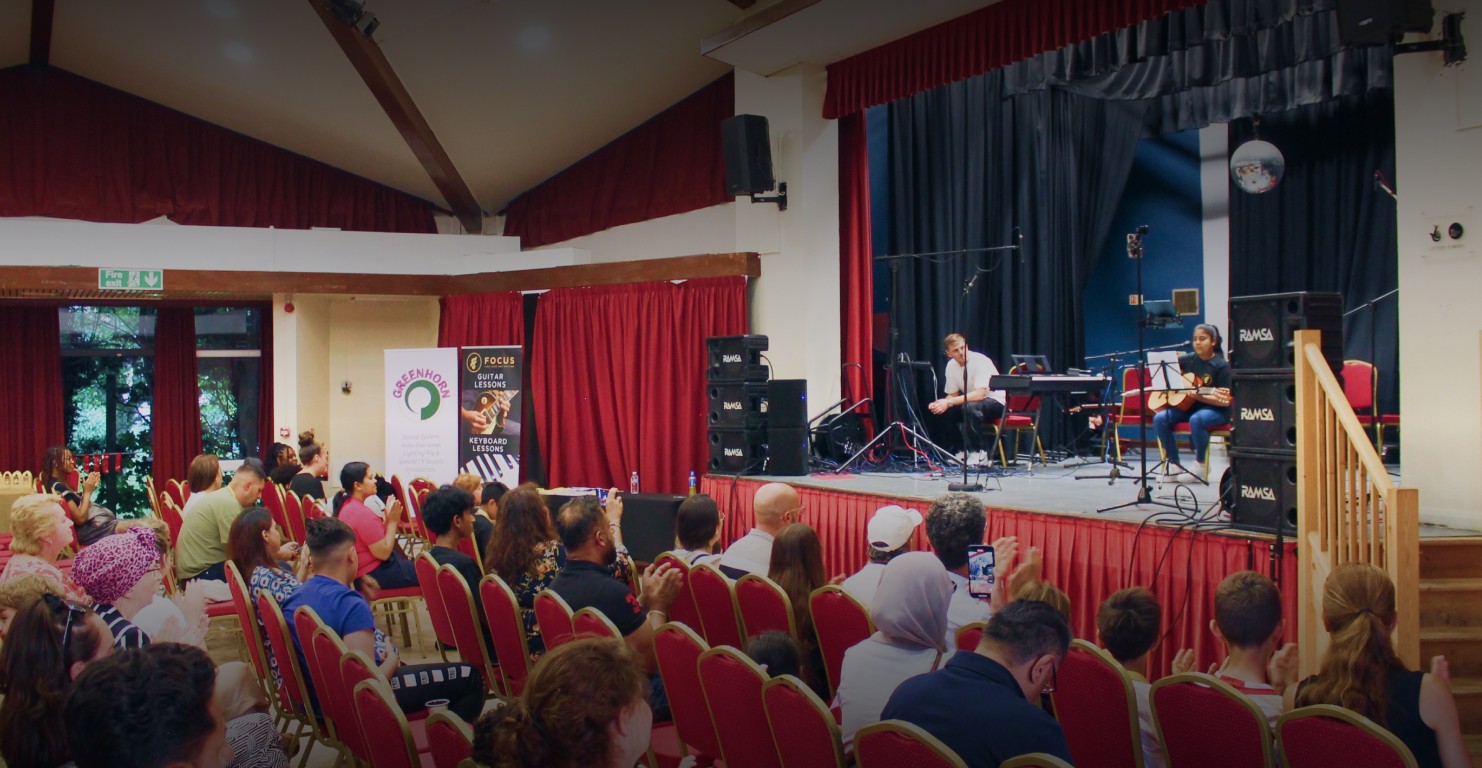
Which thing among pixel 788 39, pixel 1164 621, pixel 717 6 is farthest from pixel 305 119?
pixel 1164 621

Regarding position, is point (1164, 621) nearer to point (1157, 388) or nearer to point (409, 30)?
point (1157, 388)

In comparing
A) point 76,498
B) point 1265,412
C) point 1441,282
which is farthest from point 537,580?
point 76,498

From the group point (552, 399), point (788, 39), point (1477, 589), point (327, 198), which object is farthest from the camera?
point (327, 198)

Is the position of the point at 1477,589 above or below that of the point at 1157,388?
below

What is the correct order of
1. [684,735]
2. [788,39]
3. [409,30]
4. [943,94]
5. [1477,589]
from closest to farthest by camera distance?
[684,735]
[1477,589]
[788,39]
[409,30]
[943,94]

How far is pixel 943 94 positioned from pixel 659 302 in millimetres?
3168

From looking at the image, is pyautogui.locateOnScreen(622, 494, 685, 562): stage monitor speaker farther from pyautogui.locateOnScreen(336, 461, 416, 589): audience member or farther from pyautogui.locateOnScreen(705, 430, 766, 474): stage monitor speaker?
pyautogui.locateOnScreen(336, 461, 416, 589): audience member

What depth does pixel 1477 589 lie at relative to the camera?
447cm

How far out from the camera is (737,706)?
2701mm

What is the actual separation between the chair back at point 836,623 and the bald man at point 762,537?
94cm

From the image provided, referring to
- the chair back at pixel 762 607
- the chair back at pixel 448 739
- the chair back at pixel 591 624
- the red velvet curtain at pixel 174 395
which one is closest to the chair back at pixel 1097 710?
the chair back at pixel 762 607

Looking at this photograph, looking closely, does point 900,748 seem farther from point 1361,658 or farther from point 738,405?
point 738,405

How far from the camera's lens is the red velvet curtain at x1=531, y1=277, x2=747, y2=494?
954 cm

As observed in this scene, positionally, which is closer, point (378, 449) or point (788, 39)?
point (788, 39)
